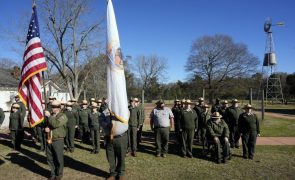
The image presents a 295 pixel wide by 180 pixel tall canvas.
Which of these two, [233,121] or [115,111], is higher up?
[115,111]

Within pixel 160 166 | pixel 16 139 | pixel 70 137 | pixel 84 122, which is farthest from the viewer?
pixel 84 122

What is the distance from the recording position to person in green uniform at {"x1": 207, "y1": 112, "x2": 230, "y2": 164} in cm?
961

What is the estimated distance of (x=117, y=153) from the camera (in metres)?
7.90

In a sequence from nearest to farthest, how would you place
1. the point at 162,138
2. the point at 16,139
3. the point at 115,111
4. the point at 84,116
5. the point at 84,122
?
the point at 115,111 → the point at 162,138 → the point at 16,139 → the point at 84,116 → the point at 84,122

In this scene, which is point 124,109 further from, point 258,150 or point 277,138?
point 277,138

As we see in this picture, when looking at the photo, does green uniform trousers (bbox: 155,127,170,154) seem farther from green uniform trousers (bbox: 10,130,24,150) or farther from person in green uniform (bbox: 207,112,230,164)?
green uniform trousers (bbox: 10,130,24,150)

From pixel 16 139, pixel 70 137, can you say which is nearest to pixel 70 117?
pixel 70 137

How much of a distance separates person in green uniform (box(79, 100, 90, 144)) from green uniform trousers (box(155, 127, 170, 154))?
3.14 metres

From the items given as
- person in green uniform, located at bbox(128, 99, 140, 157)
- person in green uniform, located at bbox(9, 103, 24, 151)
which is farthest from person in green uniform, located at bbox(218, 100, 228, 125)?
person in green uniform, located at bbox(9, 103, 24, 151)

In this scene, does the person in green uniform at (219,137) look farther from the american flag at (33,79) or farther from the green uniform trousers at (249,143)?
the american flag at (33,79)

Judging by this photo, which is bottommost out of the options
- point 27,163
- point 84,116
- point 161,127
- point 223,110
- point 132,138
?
point 27,163

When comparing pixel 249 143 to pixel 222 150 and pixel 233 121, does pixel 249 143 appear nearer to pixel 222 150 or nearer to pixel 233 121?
pixel 222 150

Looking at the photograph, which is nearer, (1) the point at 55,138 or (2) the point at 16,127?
(1) the point at 55,138

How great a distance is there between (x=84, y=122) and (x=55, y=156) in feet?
15.6
